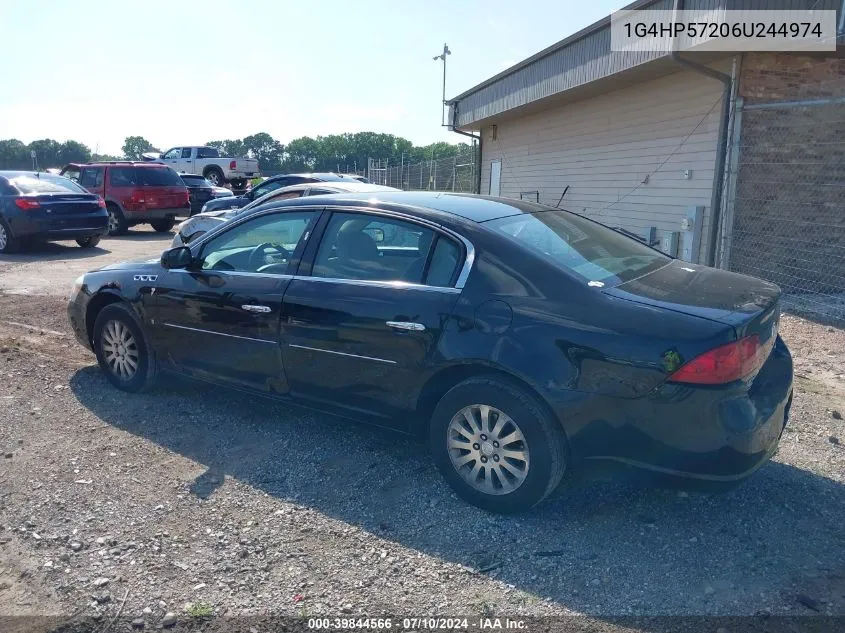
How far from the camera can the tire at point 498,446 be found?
3.37 metres

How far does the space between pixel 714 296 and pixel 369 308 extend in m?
1.79

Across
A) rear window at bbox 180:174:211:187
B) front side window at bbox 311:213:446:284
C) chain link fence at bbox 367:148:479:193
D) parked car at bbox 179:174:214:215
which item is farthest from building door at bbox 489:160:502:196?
front side window at bbox 311:213:446:284

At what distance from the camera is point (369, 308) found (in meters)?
3.88

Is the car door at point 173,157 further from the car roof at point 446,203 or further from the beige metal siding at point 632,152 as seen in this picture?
the car roof at point 446,203

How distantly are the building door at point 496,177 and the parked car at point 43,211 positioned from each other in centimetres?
992

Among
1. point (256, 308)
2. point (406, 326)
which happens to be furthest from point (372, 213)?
point (256, 308)

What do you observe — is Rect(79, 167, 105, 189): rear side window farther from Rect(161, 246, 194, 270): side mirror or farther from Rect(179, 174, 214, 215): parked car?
Rect(161, 246, 194, 270): side mirror

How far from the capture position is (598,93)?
13.1 metres

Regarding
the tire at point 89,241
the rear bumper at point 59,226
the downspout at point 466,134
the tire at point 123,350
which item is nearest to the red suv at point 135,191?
the tire at point 89,241

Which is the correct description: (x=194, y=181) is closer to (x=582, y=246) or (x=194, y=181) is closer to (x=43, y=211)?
(x=43, y=211)

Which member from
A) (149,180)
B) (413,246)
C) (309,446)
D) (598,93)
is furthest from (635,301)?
(149,180)

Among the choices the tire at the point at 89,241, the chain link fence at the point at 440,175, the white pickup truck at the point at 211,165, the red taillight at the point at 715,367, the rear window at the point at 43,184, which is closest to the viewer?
the red taillight at the point at 715,367

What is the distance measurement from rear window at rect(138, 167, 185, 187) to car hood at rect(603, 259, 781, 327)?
1558 centimetres

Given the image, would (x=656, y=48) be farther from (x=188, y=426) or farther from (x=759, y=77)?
(x=188, y=426)
